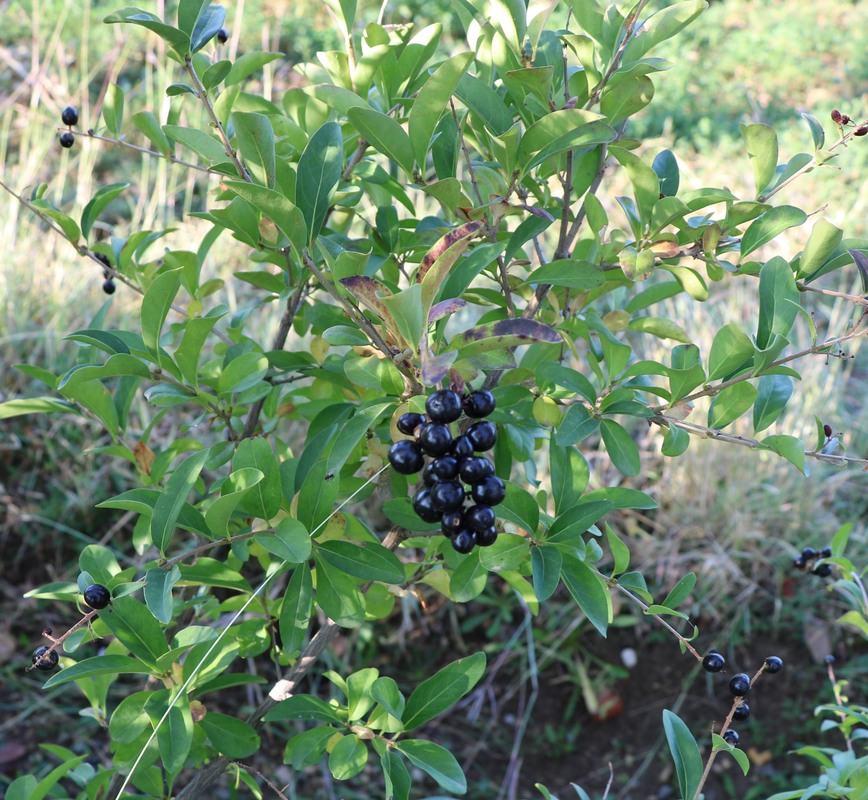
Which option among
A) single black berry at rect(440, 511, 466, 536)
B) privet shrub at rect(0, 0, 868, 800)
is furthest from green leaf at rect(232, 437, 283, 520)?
single black berry at rect(440, 511, 466, 536)

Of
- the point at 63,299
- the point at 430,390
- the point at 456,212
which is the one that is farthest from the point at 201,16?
the point at 63,299

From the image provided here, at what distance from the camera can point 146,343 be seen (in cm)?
111

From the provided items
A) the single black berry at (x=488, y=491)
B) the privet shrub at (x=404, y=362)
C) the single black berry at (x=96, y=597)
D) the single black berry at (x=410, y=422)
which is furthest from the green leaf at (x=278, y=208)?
the single black berry at (x=96, y=597)

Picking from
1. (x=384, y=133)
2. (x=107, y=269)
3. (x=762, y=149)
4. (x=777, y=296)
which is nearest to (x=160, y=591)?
(x=384, y=133)

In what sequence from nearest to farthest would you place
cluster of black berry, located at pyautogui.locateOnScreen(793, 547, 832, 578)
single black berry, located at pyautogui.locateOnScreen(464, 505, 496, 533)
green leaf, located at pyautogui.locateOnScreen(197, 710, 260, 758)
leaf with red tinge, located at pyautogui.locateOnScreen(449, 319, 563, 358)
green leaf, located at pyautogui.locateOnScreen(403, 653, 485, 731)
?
leaf with red tinge, located at pyautogui.locateOnScreen(449, 319, 563, 358), single black berry, located at pyautogui.locateOnScreen(464, 505, 496, 533), green leaf, located at pyautogui.locateOnScreen(403, 653, 485, 731), green leaf, located at pyautogui.locateOnScreen(197, 710, 260, 758), cluster of black berry, located at pyautogui.locateOnScreen(793, 547, 832, 578)

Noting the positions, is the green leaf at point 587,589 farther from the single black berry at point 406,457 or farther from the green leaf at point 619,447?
the single black berry at point 406,457

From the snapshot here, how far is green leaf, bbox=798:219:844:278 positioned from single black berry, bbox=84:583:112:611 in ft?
2.96

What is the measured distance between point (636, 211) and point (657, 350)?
247 centimetres

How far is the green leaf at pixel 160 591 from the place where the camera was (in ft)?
2.96

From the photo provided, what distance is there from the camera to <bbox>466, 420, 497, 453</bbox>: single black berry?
2.96 feet

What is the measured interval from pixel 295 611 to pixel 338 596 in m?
0.05

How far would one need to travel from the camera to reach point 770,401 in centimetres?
118

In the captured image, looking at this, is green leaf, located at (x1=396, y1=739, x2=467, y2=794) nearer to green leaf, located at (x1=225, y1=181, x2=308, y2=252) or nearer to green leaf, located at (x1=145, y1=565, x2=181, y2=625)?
green leaf, located at (x1=145, y1=565, x2=181, y2=625)

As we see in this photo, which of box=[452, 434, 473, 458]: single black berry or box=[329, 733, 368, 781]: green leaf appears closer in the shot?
box=[452, 434, 473, 458]: single black berry
